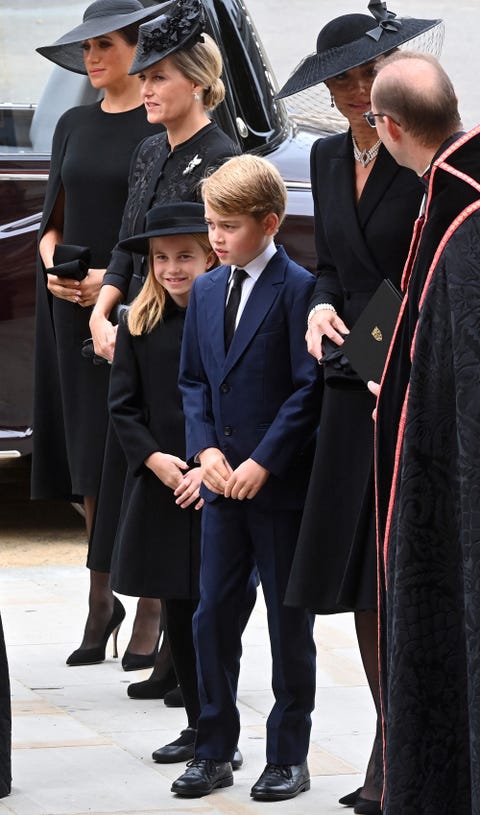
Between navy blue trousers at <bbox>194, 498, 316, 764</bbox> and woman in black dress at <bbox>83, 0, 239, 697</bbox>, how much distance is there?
93 cm

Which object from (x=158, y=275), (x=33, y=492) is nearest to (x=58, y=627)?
(x=33, y=492)

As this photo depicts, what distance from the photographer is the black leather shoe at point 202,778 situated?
4.29 meters

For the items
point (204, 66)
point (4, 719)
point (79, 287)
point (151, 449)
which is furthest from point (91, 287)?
point (4, 719)

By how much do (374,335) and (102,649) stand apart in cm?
234

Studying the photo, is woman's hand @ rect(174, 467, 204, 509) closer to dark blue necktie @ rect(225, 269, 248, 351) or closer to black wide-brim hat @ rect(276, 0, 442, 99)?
dark blue necktie @ rect(225, 269, 248, 351)

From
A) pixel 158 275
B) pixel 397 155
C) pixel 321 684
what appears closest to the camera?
pixel 397 155

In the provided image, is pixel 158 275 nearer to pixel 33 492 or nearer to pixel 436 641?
pixel 33 492

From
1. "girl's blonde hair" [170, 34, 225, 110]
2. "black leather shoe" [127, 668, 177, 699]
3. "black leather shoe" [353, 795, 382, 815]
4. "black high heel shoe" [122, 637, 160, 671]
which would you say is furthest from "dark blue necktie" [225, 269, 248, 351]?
"black high heel shoe" [122, 637, 160, 671]

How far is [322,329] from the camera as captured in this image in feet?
13.5

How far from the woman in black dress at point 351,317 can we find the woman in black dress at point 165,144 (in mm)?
770

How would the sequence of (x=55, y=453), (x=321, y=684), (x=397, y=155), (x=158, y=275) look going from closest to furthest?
(x=397, y=155)
(x=158, y=275)
(x=321, y=684)
(x=55, y=453)

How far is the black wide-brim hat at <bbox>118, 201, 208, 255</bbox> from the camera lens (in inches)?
183

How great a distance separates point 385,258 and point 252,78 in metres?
3.93

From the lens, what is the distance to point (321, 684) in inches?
216
